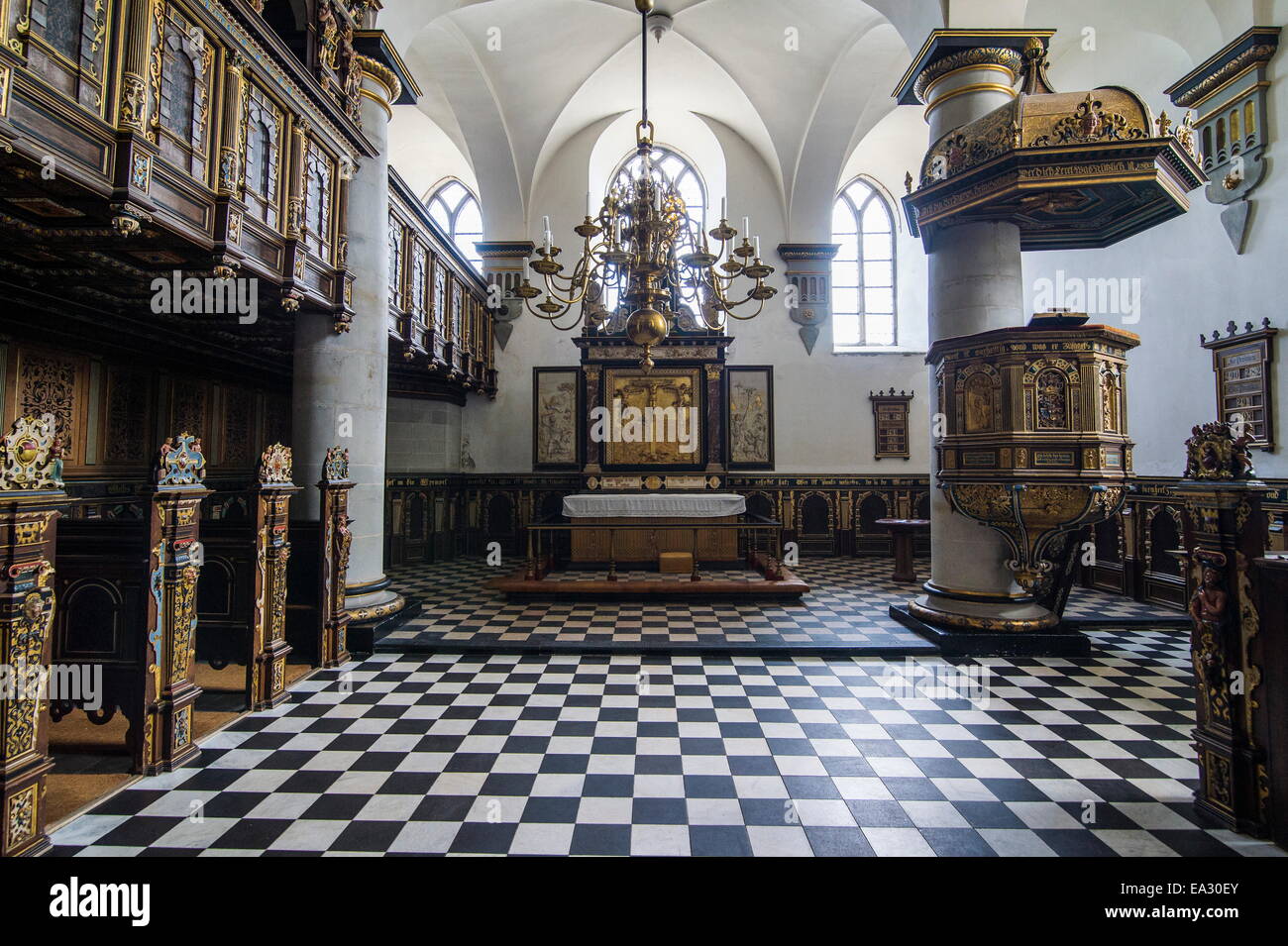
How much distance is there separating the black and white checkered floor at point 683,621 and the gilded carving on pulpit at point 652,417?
342 cm

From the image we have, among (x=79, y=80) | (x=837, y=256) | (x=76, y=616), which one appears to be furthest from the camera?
(x=837, y=256)

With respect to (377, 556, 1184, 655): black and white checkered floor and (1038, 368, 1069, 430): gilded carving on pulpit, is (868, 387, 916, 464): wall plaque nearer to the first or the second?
(377, 556, 1184, 655): black and white checkered floor

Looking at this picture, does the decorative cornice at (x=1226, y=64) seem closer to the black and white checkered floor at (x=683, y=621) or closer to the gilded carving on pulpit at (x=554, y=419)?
the black and white checkered floor at (x=683, y=621)

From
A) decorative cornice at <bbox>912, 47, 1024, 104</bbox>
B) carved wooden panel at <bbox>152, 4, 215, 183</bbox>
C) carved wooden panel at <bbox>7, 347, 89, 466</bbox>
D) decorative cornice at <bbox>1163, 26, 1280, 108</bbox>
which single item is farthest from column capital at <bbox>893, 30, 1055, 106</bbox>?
carved wooden panel at <bbox>7, 347, 89, 466</bbox>

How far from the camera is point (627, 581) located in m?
7.70

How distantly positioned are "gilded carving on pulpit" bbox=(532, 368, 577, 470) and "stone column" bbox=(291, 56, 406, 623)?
19.4 ft

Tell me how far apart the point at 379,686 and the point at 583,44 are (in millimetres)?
10839

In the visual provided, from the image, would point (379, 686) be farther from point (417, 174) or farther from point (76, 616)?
point (417, 174)

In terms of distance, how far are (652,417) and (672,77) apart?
655 cm

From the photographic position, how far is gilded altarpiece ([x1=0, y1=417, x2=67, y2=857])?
2357 millimetres

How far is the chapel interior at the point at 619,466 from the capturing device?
2.77m

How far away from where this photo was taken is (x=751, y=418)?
12.1m

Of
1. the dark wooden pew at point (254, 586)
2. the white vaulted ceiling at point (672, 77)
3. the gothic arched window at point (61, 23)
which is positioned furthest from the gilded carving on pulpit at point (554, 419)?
the gothic arched window at point (61, 23)
